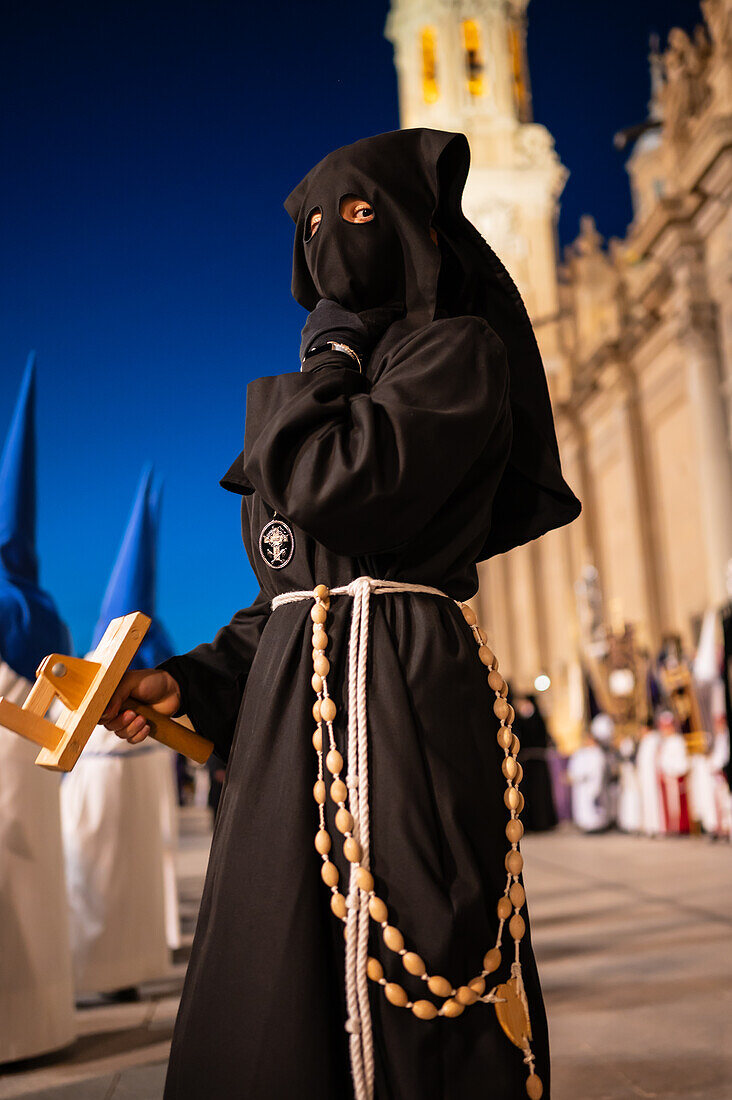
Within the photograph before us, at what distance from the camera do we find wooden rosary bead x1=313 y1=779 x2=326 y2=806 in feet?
5.34

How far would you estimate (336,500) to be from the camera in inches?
63.6

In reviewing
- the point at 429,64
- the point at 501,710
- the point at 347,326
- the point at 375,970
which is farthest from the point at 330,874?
the point at 429,64

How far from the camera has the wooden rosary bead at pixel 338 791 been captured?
1.61 m

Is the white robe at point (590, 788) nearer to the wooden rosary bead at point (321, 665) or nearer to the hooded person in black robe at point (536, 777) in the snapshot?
the hooded person in black robe at point (536, 777)

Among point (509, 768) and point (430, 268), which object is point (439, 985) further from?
point (430, 268)

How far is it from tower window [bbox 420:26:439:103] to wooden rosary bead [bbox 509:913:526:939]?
29872 millimetres

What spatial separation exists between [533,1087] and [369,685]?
25.4 inches

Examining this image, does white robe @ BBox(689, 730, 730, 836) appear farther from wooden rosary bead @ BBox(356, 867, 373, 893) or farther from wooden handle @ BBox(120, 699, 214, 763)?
wooden rosary bead @ BBox(356, 867, 373, 893)

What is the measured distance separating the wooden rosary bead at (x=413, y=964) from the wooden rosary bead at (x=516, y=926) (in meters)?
0.19

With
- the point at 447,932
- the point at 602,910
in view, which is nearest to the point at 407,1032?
the point at 447,932

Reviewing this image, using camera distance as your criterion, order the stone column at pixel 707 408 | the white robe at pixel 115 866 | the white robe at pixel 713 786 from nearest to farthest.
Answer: the white robe at pixel 115 866 → the white robe at pixel 713 786 → the stone column at pixel 707 408

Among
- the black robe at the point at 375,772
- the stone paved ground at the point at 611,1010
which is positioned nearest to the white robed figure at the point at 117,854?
the stone paved ground at the point at 611,1010

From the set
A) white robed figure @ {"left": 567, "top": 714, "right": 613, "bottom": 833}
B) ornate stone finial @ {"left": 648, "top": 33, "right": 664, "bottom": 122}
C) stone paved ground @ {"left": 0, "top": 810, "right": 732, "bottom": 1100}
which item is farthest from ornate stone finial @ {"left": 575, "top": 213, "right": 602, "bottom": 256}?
stone paved ground @ {"left": 0, "top": 810, "right": 732, "bottom": 1100}

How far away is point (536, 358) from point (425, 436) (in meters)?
0.56
